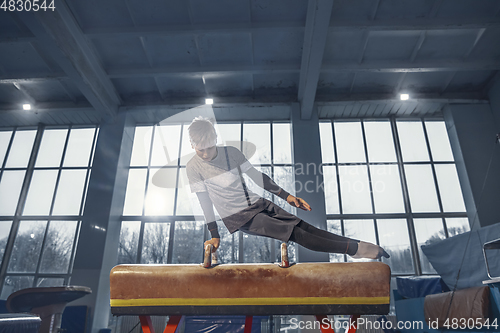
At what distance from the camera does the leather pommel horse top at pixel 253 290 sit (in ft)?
7.71

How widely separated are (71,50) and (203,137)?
6490 mm

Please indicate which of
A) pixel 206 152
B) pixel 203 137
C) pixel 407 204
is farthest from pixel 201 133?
pixel 407 204

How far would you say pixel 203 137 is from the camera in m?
2.63

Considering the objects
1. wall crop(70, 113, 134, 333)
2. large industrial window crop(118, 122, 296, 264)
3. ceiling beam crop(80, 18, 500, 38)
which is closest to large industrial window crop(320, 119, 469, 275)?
large industrial window crop(118, 122, 296, 264)

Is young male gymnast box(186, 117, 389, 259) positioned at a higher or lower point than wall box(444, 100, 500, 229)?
lower

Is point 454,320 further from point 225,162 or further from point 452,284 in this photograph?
point 225,162

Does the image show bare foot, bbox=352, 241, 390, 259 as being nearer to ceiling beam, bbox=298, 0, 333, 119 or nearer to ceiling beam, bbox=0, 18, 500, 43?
ceiling beam, bbox=298, 0, 333, 119

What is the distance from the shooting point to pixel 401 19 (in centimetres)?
723

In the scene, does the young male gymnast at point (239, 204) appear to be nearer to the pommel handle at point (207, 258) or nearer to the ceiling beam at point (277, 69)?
the pommel handle at point (207, 258)

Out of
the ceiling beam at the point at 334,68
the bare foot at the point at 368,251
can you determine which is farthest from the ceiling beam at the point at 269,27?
the bare foot at the point at 368,251

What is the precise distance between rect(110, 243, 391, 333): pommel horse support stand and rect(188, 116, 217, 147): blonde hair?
936 millimetres

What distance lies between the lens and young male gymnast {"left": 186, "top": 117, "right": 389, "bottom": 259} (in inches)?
93.5

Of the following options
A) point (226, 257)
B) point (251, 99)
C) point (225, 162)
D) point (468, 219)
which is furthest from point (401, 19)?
point (226, 257)

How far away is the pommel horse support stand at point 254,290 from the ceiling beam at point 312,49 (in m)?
5.73
